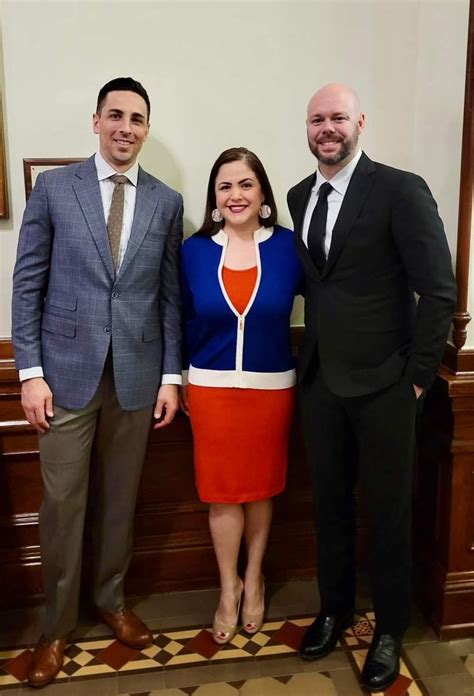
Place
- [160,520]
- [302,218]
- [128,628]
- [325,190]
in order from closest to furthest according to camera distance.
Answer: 1. [325,190]
2. [302,218]
3. [128,628]
4. [160,520]

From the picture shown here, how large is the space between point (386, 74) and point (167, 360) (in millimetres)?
1218

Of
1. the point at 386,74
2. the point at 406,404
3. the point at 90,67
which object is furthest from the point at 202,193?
the point at 406,404

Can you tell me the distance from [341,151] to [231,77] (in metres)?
0.63

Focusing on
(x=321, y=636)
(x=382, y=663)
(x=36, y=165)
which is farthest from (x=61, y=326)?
(x=382, y=663)

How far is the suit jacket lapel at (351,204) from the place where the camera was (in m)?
2.00

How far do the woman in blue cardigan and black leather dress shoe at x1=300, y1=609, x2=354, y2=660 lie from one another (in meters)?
0.44

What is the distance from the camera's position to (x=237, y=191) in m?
2.20

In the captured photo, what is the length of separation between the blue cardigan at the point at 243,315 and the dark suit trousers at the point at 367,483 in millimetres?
171

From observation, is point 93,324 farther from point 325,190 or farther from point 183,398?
point 325,190

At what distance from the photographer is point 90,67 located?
2.34m

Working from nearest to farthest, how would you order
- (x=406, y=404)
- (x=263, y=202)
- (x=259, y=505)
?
(x=406, y=404)
(x=263, y=202)
(x=259, y=505)

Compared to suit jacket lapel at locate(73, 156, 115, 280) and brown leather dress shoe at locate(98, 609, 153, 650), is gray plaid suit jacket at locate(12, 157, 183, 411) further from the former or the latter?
brown leather dress shoe at locate(98, 609, 153, 650)

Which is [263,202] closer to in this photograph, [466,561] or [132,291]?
[132,291]

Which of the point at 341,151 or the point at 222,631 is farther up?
→ the point at 341,151
